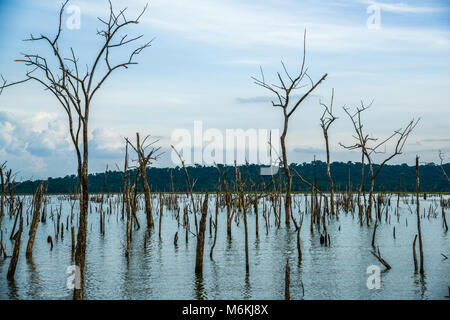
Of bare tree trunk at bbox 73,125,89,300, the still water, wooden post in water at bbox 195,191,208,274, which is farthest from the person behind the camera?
wooden post in water at bbox 195,191,208,274

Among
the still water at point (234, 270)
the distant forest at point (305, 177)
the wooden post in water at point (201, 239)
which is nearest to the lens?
the still water at point (234, 270)

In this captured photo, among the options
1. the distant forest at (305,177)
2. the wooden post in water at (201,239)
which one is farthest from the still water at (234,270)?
the distant forest at (305,177)

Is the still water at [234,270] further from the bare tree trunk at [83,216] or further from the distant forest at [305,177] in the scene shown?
the distant forest at [305,177]

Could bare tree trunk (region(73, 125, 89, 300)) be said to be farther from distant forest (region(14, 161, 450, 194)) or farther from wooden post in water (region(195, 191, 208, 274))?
distant forest (region(14, 161, 450, 194))

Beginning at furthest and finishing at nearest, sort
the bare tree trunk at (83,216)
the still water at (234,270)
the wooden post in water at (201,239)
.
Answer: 1. the wooden post in water at (201,239)
2. the still water at (234,270)
3. the bare tree trunk at (83,216)

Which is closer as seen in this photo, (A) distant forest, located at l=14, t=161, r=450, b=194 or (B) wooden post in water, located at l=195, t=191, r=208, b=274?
(B) wooden post in water, located at l=195, t=191, r=208, b=274

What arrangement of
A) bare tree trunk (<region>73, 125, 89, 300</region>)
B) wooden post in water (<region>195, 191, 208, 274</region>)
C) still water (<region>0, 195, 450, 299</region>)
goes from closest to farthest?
1. bare tree trunk (<region>73, 125, 89, 300</region>)
2. still water (<region>0, 195, 450, 299</region>)
3. wooden post in water (<region>195, 191, 208, 274</region>)

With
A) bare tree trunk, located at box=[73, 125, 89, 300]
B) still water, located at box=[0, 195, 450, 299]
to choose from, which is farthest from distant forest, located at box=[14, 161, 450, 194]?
bare tree trunk, located at box=[73, 125, 89, 300]

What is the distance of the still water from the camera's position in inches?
272

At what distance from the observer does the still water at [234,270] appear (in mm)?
6914

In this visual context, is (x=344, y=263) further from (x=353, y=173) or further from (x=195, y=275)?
(x=353, y=173)

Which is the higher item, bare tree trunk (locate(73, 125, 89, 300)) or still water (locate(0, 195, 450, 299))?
bare tree trunk (locate(73, 125, 89, 300))

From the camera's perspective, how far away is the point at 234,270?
8523 mm
